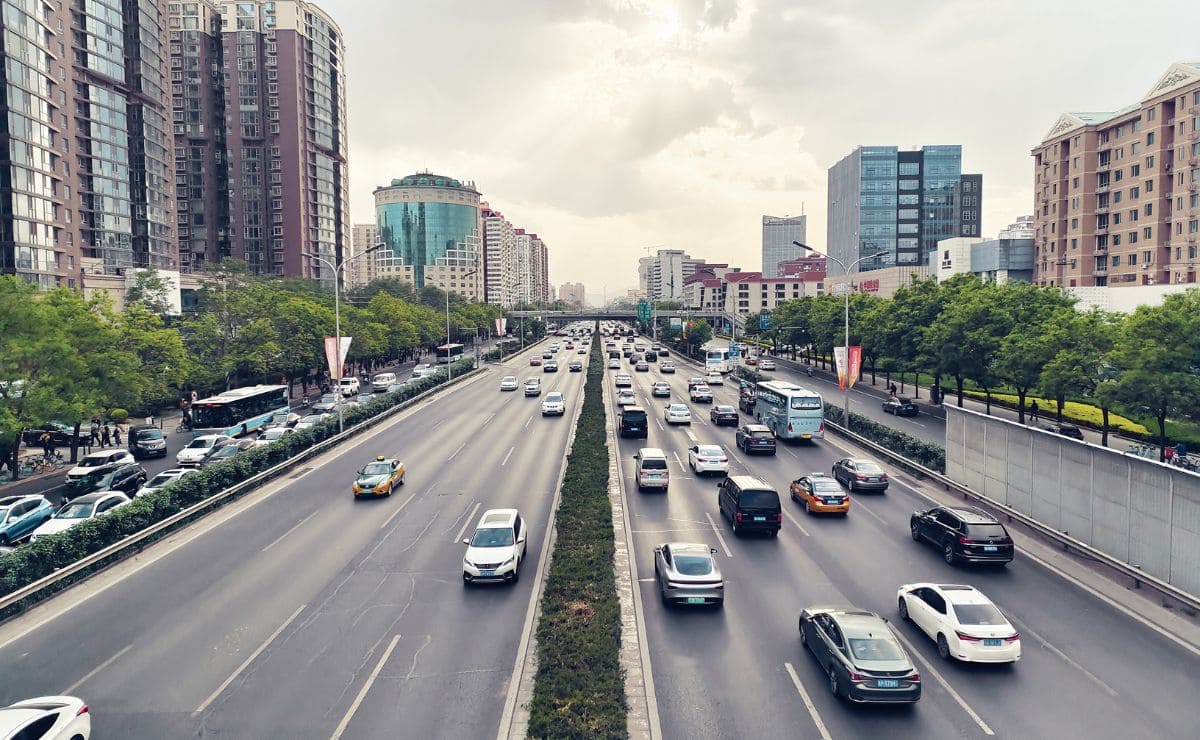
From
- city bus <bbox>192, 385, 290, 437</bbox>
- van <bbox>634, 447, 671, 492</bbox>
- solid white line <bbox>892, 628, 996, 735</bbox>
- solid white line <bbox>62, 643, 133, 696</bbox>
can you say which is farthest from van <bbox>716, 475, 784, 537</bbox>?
city bus <bbox>192, 385, 290, 437</bbox>

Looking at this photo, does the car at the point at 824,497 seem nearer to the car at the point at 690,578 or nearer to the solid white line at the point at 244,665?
the car at the point at 690,578

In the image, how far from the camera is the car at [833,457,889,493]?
28.8 m

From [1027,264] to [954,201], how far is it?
7236 cm

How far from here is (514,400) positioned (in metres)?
60.7

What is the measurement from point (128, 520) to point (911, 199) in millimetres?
168478

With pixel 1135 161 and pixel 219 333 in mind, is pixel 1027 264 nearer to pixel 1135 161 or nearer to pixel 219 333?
pixel 1135 161

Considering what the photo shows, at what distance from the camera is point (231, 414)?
148ft

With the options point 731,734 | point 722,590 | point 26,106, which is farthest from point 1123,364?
point 26,106

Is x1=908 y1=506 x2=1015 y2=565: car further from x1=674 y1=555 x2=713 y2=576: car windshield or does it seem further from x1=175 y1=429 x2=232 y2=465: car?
x1=175 y1=429 x2=232 y2=465: car

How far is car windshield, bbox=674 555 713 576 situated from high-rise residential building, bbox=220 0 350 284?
126 m

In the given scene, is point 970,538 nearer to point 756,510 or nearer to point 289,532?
point 756,510

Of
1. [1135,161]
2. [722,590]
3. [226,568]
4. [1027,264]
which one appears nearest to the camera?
[722,590]

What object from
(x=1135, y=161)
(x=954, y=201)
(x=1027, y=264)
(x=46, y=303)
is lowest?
→ (x=46, y=303)

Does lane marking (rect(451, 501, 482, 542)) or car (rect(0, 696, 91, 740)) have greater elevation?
car (rect(0, 696, 91, 740))
